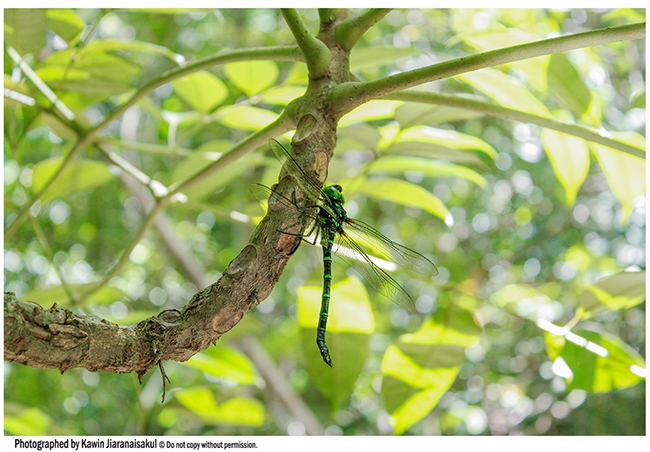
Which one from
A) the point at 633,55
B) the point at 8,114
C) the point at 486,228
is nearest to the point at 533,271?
the point at 486,228

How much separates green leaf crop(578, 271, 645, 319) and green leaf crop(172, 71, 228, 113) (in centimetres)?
55

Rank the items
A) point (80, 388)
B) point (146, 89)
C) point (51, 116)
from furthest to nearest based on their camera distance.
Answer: point (80, 388), point (51, 116), point (146, 89)

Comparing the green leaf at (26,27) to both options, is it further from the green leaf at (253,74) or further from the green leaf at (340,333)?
the green leaf at (340,333)

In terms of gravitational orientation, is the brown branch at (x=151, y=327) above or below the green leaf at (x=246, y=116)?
below

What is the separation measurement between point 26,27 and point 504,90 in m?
0.55

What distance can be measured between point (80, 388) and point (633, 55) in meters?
3.11

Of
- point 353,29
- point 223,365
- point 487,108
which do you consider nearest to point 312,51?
point 353,29

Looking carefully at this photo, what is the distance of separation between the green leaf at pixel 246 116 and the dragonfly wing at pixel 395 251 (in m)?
0.18

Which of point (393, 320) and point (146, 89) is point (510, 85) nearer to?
point (146, 89)

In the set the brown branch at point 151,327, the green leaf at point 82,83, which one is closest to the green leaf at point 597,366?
the brown branch at point 151,327

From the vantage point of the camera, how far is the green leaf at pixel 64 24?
704 mm

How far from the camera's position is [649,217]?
80cm

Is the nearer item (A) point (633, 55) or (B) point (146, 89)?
(B) point (146, 89)

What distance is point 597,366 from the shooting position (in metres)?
0.71
